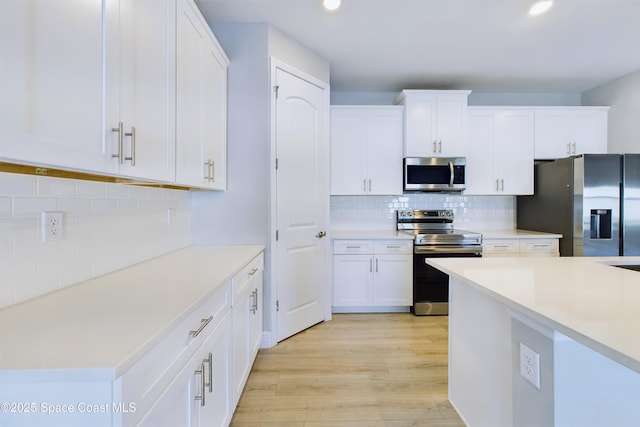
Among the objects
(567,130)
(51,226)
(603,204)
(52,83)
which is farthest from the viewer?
(567,130)

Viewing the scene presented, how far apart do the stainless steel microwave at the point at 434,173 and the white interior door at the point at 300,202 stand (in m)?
1.09

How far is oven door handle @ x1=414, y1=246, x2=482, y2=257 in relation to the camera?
337 centimetres

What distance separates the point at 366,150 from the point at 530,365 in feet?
9.45

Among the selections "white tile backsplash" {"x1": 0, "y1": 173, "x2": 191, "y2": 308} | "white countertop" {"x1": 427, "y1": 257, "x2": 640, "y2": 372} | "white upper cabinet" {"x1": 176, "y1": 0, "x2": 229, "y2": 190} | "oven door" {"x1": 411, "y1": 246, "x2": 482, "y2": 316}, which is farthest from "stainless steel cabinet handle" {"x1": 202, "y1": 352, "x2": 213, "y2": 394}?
"oven door" {"x1": 411, "y1": 246, "x2": 482, "y2": 316}

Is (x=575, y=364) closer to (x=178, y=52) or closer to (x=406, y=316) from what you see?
(x=178, y=52)

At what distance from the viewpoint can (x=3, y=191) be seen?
1026 mm

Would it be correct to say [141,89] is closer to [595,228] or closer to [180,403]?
[180,403]

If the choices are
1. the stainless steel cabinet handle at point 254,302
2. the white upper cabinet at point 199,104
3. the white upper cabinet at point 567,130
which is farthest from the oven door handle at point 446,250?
the white upper cabinet at point 199,104

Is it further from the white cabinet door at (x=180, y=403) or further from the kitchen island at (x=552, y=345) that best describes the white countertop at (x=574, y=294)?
the white cabinet door at (x=180, y=403)

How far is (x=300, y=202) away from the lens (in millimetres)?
2861

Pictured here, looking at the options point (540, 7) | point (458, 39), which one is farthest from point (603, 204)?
point (458, 39)

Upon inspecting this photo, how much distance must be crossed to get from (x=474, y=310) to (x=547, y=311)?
68 centimetres

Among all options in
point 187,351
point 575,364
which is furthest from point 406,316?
point 187,351

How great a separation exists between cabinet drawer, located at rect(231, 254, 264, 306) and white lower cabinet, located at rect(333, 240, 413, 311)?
46.8 inches
